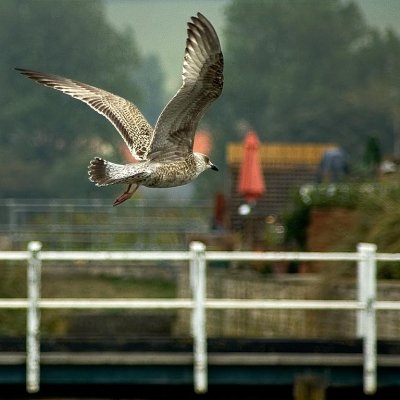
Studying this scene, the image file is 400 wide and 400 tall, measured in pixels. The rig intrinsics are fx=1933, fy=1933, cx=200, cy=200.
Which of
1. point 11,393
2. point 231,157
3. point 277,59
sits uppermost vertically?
point 277,59

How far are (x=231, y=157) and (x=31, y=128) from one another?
38.3 m

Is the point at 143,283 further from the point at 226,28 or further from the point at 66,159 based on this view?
the point at 226,28

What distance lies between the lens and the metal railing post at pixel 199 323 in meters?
15.0

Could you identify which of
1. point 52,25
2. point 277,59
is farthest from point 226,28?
point 52,25

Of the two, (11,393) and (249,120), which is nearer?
(11,393)

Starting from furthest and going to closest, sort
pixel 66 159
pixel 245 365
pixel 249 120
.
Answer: pixel 249 120 < pixel 66 159 < pixel 245 365

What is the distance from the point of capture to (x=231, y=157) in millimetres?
29125

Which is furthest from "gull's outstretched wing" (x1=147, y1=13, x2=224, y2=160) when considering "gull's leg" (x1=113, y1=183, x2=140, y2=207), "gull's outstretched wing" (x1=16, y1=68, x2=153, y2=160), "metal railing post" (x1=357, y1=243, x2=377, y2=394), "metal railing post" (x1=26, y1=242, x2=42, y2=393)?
"metal railing post" (x1=357, y1=243, x2=377, y2=394)

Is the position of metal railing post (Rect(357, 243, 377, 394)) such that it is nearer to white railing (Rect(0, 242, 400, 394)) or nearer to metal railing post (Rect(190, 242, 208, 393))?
white railing (Rect(0, 242, 400, 394))

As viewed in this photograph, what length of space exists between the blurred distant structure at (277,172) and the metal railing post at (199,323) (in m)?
11.5

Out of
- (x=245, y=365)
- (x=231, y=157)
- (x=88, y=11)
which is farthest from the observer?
(x=88, y=11)

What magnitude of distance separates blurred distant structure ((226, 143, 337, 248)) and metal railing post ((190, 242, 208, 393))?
11.5 metres

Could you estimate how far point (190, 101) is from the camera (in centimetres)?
1119

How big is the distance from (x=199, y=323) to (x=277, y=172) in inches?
599
